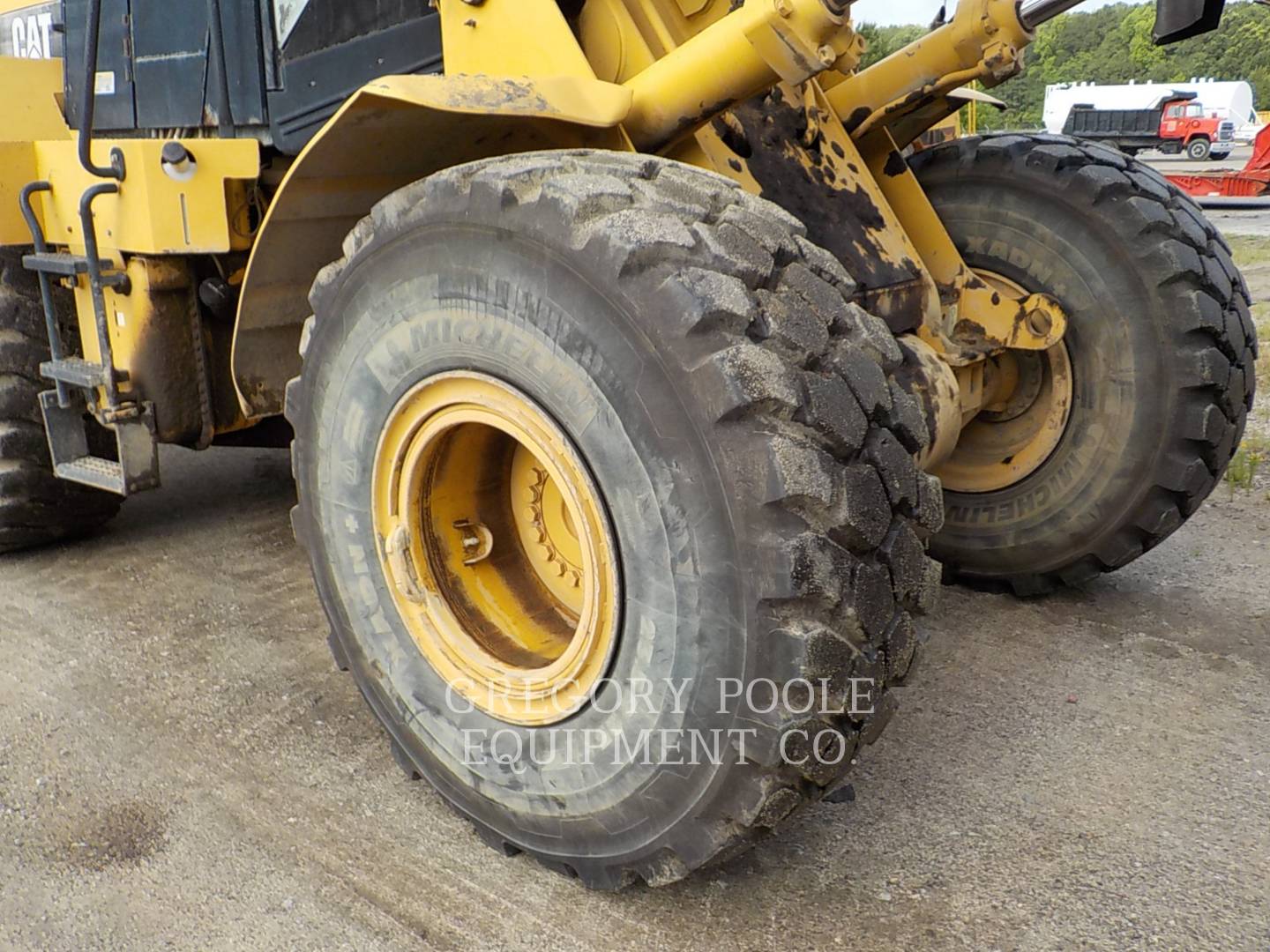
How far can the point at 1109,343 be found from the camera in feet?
12.1

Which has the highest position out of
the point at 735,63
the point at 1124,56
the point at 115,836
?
the point at 1124,56

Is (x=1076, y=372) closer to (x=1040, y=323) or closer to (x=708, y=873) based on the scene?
(x=1040, y=323)

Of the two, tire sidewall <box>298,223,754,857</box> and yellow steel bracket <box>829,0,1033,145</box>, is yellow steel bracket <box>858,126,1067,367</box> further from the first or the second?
tire sidewall <box>298,223,754,857</box>

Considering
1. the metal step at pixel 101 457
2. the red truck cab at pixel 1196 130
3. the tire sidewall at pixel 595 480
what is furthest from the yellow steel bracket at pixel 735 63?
the red truck cab at pixel 1196 130

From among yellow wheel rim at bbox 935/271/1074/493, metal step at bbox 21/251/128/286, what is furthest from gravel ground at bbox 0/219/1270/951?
metal step at bbox 21/251/128/286

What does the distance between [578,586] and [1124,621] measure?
2.05m

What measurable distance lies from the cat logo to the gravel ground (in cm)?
246

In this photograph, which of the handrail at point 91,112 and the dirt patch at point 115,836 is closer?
the dirt patch at point 115,836

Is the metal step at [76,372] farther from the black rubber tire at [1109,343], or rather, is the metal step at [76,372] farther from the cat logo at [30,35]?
the black rubber tire at [1109,343]

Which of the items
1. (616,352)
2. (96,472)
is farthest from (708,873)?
(96,472)

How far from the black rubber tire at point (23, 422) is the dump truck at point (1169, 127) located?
106 ft

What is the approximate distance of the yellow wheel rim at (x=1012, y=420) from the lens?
12.6ft

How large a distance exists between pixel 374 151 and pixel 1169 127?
121 feet

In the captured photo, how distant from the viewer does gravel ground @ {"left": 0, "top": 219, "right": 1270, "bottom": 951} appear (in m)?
2.41
